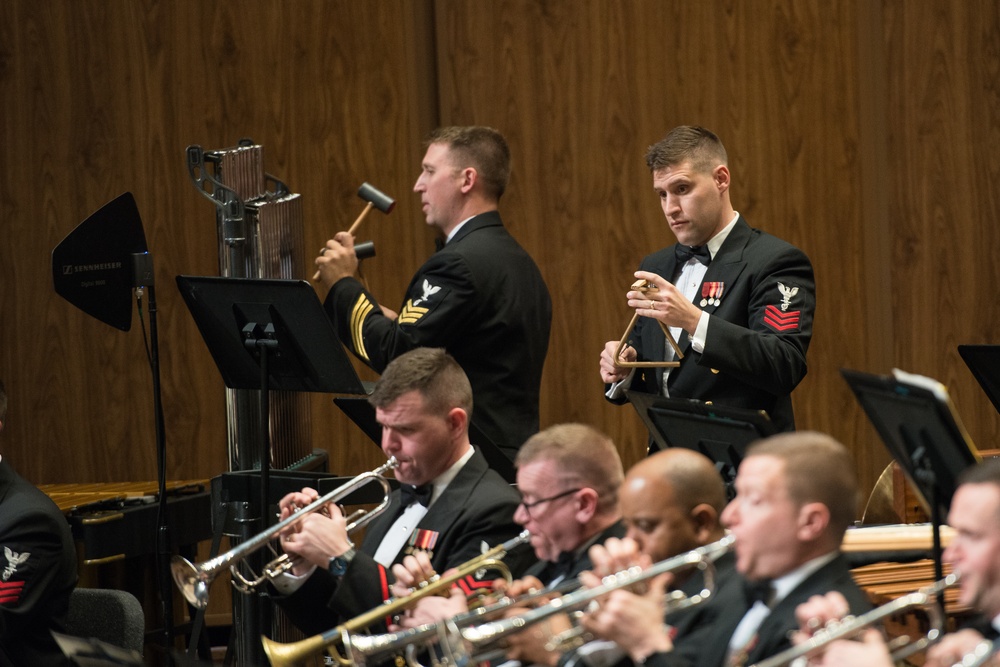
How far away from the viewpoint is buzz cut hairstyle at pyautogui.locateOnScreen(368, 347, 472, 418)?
12.2ft

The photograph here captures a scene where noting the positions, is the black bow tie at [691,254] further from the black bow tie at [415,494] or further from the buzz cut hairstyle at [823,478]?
the buzz cut hairstyle at [823,478]

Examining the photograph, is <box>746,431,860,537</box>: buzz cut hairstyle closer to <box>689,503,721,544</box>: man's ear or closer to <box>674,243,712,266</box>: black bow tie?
<box>689,503,721,544</box>: man's ear

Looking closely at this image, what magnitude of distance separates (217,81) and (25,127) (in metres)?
0.95

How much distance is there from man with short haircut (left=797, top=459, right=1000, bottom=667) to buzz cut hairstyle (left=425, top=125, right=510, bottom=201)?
8.83ft

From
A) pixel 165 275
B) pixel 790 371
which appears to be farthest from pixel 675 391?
pixel 165 275

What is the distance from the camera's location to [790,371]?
4.29m

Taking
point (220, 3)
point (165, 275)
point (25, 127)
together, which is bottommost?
point (165, 275)

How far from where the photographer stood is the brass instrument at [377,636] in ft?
9.86

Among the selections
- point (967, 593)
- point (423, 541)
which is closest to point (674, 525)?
point (967, 593)

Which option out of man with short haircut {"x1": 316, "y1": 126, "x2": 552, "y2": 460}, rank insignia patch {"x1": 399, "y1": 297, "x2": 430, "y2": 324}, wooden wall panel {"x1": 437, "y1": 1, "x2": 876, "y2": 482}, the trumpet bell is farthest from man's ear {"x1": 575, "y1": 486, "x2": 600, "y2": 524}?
wooden wall panel {"x1": 437, "y1": 1, "x2": 876, "y2": 482}

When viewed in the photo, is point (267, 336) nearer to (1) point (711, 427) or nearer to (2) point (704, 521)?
(1) point (711, 427)

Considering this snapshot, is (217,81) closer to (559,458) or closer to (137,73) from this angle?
(137,73)

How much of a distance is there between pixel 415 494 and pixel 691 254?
4.61 feet

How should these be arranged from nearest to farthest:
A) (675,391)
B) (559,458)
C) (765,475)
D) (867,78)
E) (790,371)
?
1. (765,475)
2. (559,458)
3. (790,371)
4. (675,391)
5. (867,78)
